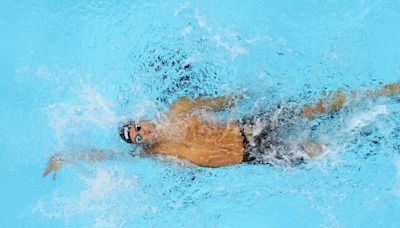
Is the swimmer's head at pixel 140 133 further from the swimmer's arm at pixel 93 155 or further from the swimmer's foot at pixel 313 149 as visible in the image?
the swimmer's foot at pixel 313 149

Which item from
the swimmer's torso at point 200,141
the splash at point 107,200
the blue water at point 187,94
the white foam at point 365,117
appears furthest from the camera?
the splash at point 107,200

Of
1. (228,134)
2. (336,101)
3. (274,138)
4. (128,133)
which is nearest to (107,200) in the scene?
(128,133)

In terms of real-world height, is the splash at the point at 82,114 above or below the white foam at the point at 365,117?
above

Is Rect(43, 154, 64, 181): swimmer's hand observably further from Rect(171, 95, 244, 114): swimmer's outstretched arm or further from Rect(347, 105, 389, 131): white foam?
Rect(347, 105, 389, 131): white foam

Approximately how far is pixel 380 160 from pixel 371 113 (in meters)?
0.64

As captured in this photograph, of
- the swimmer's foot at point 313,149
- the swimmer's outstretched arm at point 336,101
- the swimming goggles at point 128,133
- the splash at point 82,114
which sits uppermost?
the splash at point 82,114

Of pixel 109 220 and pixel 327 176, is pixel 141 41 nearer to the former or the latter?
pixel 109 220

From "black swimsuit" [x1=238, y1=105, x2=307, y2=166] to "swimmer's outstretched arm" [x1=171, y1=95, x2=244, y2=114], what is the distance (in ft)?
1.02

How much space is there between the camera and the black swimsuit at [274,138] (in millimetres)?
7273

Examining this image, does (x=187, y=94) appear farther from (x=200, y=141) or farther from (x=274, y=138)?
(x=274, y=138)

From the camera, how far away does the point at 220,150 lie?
23.7 feet

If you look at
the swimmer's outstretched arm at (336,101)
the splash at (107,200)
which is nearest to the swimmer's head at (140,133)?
the splash at (107,200)

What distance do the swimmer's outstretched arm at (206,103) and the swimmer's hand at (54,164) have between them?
1.75 metres

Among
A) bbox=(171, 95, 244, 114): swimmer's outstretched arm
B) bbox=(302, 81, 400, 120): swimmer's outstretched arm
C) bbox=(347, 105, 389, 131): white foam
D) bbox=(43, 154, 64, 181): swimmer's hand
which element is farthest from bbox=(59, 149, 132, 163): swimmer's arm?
bbox=(347, 105, 389, 131): white foam
